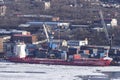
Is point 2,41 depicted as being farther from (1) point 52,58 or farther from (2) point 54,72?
(2) point 54,72

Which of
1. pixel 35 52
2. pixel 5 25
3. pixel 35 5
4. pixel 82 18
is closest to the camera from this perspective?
pixel 35 52

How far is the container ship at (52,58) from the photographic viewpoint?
29.5 metres

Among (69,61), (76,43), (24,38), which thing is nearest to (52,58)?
(69,61)

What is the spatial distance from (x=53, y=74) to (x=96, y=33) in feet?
38.3

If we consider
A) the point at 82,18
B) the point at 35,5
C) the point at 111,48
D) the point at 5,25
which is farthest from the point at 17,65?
the point at 35,5

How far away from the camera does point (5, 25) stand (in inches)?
1569

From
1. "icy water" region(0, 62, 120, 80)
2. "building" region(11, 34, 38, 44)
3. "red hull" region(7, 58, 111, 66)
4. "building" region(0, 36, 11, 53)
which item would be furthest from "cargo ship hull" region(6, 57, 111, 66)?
"building" region(11, 34, 38, 44)

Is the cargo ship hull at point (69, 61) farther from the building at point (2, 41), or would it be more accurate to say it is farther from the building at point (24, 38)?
the building at point (24, 38)

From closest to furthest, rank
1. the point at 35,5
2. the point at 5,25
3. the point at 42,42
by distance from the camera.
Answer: the point at 42,42, the point at 5,25, the point at 35,5

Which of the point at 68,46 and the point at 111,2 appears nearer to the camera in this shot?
the point at 68,46

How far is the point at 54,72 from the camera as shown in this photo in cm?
2553

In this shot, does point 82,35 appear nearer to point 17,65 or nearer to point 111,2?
point 17,65

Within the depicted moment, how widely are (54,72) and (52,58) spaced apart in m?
4.93

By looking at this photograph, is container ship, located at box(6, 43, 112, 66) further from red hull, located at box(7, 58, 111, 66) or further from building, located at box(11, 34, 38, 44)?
building, located at box(11, 34, 38, 44)
